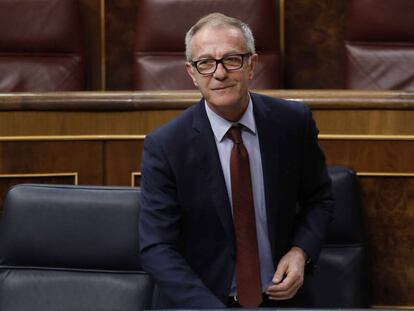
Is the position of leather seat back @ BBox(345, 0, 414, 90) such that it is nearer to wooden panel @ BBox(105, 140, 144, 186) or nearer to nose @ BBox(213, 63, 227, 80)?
wooden panel @ BBox(105, 140, 144, 186)

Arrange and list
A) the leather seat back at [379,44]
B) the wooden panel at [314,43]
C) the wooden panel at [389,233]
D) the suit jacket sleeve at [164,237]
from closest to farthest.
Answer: the suit jacket sleeve at [164,237], the wooden panel at [389,233], the leather seat back at [379,44], the wooden panel at [314,43]

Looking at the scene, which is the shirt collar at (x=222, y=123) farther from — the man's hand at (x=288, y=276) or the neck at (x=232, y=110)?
the man's hand at (x=288, y=276)

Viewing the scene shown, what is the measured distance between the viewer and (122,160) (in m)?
0.90

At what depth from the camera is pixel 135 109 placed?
91 cm

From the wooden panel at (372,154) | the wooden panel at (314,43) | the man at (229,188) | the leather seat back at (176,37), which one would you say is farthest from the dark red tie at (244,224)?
the wooden panel at (314,43)

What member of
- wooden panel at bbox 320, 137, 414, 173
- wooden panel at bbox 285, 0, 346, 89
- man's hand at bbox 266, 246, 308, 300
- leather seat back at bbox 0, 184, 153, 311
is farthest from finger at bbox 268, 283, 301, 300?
wooden panel at bbox 285, 0, 346, 89

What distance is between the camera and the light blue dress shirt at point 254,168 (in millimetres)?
715

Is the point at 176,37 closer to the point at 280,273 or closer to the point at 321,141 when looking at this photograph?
the point at 321,141

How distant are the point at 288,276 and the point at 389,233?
21cm

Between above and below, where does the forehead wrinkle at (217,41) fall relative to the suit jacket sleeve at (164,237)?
Result: above

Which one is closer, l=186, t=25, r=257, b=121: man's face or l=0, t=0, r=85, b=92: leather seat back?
l=186, t=25, r=257, b=121: man's face

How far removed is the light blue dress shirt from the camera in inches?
28.2

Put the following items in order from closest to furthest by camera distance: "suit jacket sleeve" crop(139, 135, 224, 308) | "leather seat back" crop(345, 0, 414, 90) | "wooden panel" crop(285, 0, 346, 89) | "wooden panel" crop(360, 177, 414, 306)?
"suit jacket sleeve" crop(139, 135, 224, 308) < "wooden panel" crop(360, 177, 414, 306) < "leather seat back" crop(345, 0, 414, 90) < "wooden panel" crop(285, 0, 346, 89)

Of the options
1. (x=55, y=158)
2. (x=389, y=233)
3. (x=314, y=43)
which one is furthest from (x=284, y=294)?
(x=314, y=43)
